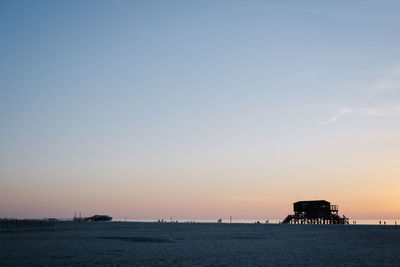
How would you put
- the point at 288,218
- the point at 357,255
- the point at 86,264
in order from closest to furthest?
1. the point at 86,264
2. the point at 357,255
3. the point at 288,218

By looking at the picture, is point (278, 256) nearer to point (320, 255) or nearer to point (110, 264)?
point (320, 255)

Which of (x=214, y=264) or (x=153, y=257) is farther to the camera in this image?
(x=153, y=257)

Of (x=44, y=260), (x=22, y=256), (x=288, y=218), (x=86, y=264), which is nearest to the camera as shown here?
(x=86, y=264)

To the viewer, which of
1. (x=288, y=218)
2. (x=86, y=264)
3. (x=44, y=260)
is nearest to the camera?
(x=86, y=264)

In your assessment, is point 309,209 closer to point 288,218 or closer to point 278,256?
point 288,218

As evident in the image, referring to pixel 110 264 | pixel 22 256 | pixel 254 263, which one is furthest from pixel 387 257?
pixel 22 256

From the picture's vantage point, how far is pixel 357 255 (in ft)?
138

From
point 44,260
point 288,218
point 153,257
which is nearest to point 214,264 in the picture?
point 153,257

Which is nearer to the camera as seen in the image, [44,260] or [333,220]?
[44,260]

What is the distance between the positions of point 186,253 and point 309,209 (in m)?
125

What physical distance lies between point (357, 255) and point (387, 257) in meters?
2.96

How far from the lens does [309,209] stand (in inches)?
6280

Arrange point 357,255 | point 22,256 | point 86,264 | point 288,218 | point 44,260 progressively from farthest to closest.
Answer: point 288,218 → point 357,255 → point 22,256 → point 44,260 → point 86,264

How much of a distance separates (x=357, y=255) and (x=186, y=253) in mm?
16924
